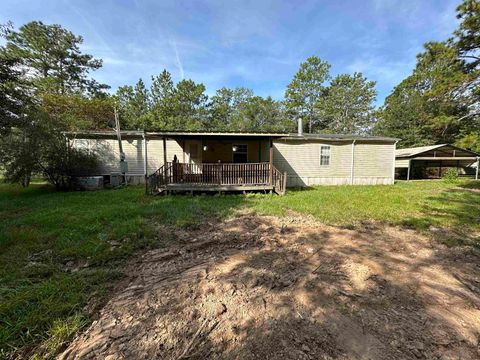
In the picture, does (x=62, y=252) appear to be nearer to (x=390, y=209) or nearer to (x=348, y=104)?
(x=390, y=209)

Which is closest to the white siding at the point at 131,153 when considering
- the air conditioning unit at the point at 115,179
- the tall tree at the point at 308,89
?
the air conditioning unit at the point at 115,179

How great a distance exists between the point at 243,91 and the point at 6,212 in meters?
34.0

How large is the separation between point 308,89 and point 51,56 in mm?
29124

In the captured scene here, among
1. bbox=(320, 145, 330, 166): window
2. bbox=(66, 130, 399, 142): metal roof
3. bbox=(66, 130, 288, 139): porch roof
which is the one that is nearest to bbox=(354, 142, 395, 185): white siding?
bbox=(66, 130, 399, 142): metal roof

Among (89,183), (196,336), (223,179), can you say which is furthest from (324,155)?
(89,183)

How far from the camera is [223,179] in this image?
9695mm

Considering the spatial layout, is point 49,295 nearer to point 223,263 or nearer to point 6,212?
point 223,263

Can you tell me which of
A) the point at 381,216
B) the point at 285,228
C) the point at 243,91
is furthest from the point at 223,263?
the point at 243,91

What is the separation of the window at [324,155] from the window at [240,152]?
440cm

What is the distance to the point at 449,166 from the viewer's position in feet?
65.0

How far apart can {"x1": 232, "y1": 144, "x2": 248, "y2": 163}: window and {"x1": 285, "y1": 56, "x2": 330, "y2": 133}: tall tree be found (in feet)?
67.7

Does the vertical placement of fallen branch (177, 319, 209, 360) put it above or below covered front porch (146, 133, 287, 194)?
below

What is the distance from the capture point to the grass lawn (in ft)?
7.72

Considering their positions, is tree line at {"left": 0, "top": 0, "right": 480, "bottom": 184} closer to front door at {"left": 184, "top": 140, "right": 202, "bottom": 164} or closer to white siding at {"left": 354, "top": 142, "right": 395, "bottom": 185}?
white siding at {"left": 354, "top": 142, "right": 395, "bottom": 185}
